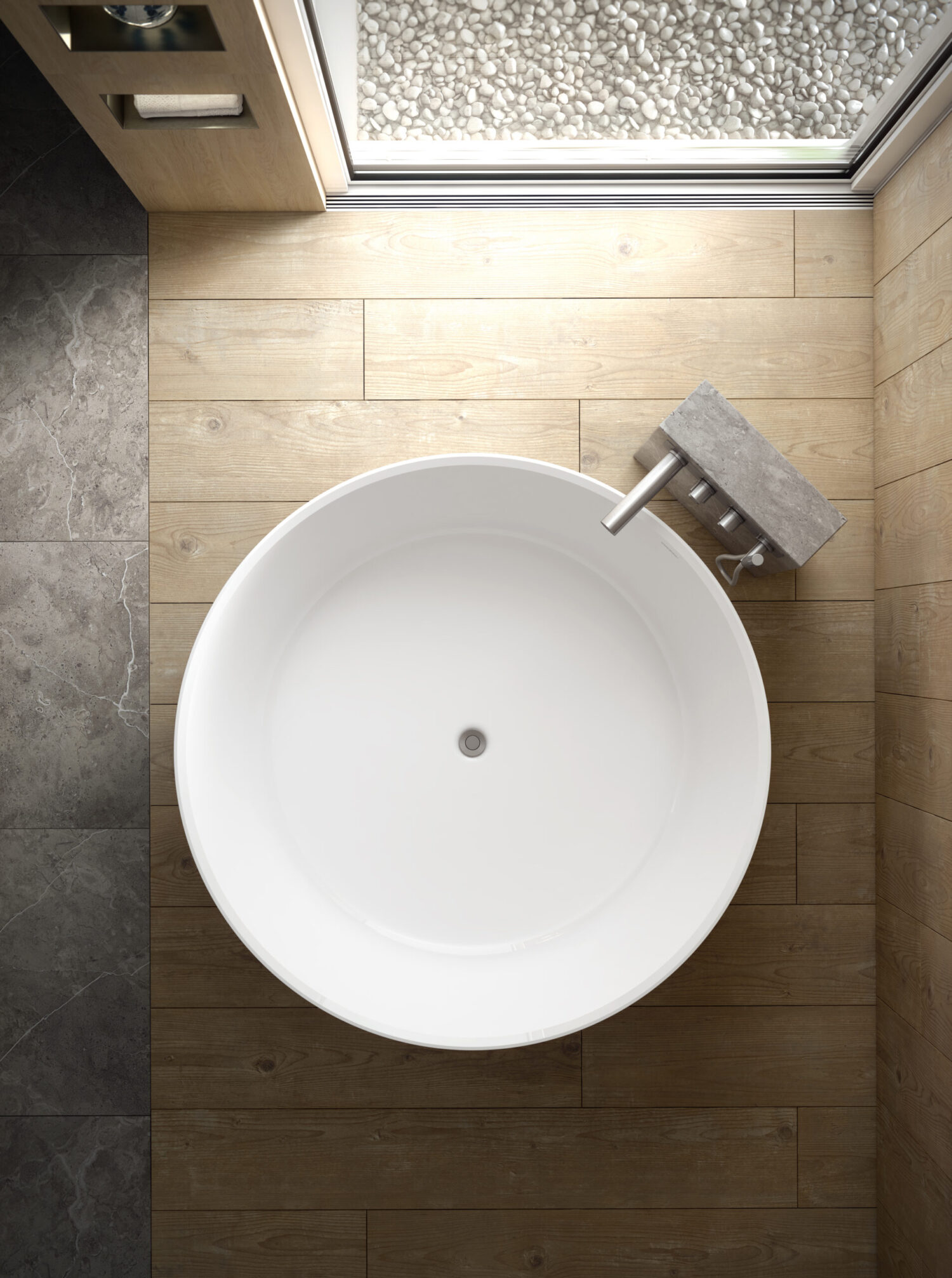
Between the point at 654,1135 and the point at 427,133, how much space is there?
5.30 feet

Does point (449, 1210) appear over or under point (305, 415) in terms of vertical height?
under

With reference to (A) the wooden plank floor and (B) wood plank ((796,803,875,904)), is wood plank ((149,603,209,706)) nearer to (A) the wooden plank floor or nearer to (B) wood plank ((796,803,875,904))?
(A) the wooden plank floor

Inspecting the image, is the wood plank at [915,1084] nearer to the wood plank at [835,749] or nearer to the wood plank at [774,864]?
the wood plank at [774,864]

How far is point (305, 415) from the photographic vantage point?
1266 millimetres

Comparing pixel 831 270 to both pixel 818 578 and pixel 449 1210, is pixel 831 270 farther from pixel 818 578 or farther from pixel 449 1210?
pixel 449 1210

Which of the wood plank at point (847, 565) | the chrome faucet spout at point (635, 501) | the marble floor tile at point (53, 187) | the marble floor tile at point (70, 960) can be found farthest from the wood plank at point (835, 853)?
the marble floor tile at point (53, 187)

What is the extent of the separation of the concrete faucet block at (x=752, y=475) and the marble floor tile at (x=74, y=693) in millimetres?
889

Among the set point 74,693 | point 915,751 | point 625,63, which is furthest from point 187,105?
point 915,751

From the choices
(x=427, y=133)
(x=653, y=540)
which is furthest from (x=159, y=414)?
(x=653, y=540)

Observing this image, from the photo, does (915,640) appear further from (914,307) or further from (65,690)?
(65,690)

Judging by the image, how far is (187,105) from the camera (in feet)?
3.28

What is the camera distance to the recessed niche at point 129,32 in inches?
33.9

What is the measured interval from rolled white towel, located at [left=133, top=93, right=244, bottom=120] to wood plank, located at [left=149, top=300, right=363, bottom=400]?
0.29 m

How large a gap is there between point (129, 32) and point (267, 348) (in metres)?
0.45
